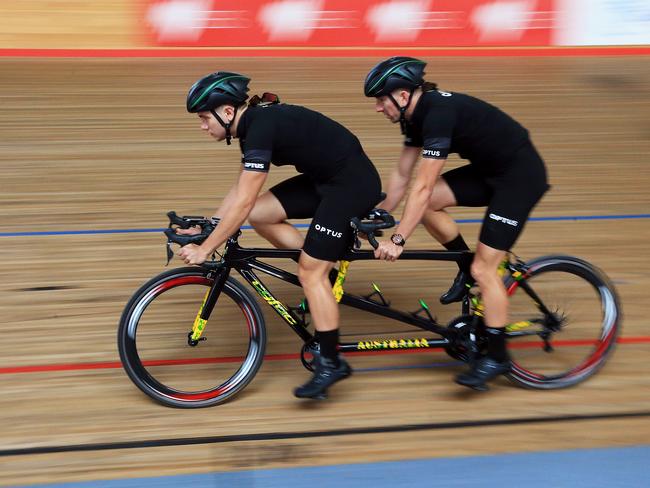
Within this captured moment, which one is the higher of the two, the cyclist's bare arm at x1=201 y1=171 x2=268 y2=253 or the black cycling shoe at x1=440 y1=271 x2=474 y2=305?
the cyclist's bare arm at x1=201 y1=171 x2=268 y2=253

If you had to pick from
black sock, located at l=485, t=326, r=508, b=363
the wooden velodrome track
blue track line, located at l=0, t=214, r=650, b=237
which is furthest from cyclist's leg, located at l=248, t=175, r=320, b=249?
blue track line, located at l=0, t=214, r=650, b=237

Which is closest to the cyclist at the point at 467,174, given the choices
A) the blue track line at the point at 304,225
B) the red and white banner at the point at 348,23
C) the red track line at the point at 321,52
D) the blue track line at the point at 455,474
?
the blue track line at the point at 455,474

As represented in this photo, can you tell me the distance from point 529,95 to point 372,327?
16.0 ft

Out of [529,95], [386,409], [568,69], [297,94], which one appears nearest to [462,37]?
[568,69]

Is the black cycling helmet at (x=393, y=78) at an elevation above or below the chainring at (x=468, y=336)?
above

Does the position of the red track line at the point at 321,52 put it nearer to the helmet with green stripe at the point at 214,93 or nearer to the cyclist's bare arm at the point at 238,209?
the helmet with green stripe at the point at 214,93

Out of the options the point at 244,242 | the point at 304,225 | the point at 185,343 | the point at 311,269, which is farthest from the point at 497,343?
the point at 304,225

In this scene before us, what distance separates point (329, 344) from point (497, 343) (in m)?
0.67

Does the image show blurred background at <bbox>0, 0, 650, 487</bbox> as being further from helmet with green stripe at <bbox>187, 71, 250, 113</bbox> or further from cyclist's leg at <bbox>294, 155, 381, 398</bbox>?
helmet with green stripe at <bbox>187, 71, 250, 113</bbox>

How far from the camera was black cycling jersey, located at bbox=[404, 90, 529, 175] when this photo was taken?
10.2 feet

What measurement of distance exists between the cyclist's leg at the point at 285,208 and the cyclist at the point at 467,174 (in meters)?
0.33

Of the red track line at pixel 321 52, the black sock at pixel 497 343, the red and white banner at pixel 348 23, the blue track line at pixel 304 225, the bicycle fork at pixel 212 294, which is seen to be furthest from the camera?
the red and white banner at pixel 348 23

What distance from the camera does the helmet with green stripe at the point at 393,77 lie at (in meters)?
3.08

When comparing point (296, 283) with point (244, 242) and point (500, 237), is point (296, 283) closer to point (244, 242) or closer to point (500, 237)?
point (500, 237)
